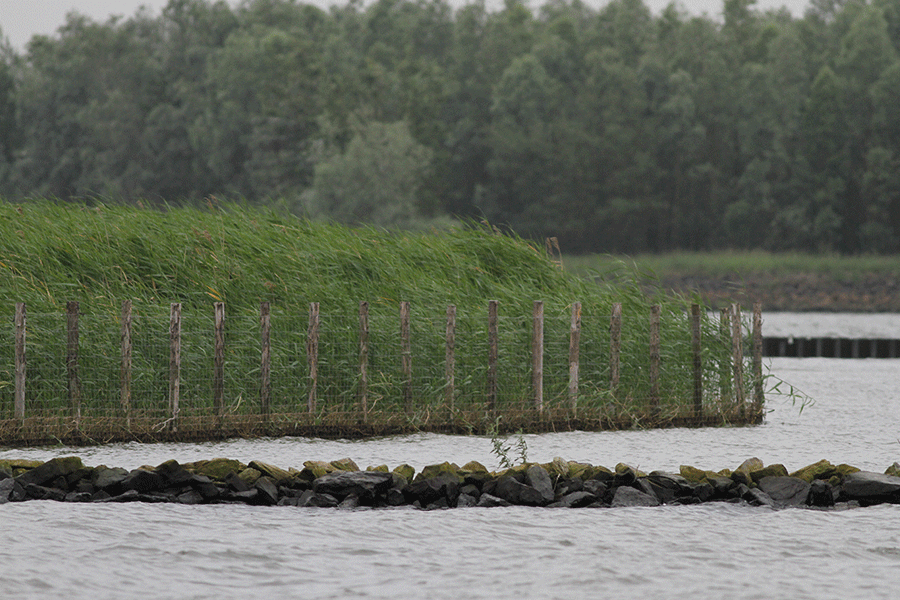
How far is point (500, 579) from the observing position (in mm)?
9328

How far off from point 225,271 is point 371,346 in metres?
2.81

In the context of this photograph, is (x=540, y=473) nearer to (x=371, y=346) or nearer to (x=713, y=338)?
(x=371, y=346)

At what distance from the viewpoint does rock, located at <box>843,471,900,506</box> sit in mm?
11961

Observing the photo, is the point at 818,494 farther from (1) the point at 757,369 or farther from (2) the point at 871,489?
(1) the point at 757,369

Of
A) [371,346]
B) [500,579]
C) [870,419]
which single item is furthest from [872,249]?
[500,579]

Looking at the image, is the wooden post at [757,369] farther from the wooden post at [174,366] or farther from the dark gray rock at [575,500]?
the wooden post at [174,366]

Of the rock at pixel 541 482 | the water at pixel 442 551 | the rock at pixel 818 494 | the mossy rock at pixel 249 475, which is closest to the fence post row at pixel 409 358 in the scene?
the water at pixel 442 551

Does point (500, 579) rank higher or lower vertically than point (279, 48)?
lower

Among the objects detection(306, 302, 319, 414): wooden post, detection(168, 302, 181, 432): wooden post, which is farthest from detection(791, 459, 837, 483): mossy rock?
detection(168, 302, 181, 432): wooden post

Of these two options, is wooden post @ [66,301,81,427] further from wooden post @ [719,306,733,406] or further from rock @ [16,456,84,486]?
wooden post @ [719,306,733,406]

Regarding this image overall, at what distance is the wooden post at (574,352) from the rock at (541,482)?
14.0 feet

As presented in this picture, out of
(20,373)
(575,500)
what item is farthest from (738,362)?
(20,373)

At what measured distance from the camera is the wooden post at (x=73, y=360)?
14.5m

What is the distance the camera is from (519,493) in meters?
11.9
